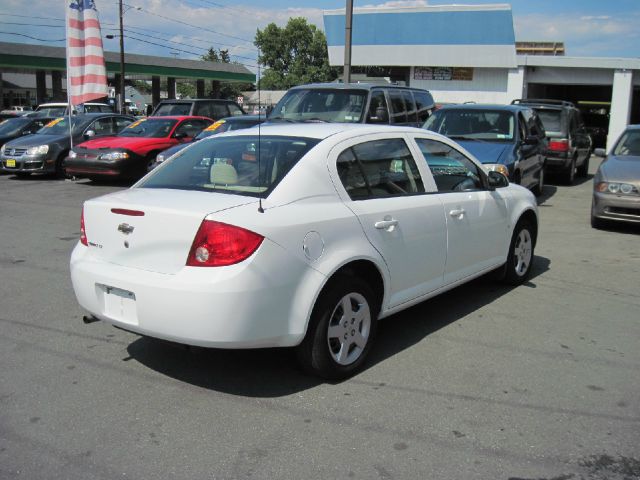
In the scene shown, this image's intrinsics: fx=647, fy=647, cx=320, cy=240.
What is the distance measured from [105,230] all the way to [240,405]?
138 centimetres

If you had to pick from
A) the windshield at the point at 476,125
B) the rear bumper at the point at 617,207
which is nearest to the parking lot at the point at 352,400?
the rear bumper at the point at 617,207

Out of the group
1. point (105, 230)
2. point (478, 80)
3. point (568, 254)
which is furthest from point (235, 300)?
point (478, 80)

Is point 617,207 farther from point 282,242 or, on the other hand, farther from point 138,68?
point 138,68

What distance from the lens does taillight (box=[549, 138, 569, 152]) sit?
Result: 14.9 metres

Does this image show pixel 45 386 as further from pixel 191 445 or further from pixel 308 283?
pixel 308 283

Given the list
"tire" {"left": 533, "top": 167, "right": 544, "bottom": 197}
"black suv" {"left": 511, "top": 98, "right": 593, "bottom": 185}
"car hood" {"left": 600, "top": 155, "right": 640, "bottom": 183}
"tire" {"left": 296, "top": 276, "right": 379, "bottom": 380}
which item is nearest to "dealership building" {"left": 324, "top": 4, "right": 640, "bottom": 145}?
"black suv" {"left": 511, "top": 98, "right": 593, "bottom": 185}

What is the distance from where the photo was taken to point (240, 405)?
3.82 m

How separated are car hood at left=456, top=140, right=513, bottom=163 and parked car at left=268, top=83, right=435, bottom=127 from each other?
1.63m

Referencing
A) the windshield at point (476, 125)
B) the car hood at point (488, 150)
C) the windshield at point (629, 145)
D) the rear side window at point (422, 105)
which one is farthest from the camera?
the rear side window at point (422, 105)

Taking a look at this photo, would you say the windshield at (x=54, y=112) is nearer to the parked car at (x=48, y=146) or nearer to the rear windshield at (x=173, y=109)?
the parked car at (x=48, y=146)

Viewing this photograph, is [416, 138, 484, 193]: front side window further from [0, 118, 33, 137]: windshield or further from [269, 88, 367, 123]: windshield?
[0, 118, 33, 137]: windshield

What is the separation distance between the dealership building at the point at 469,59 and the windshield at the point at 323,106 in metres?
20.0

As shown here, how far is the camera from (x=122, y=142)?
14078mm

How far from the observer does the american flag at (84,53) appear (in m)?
15.7
